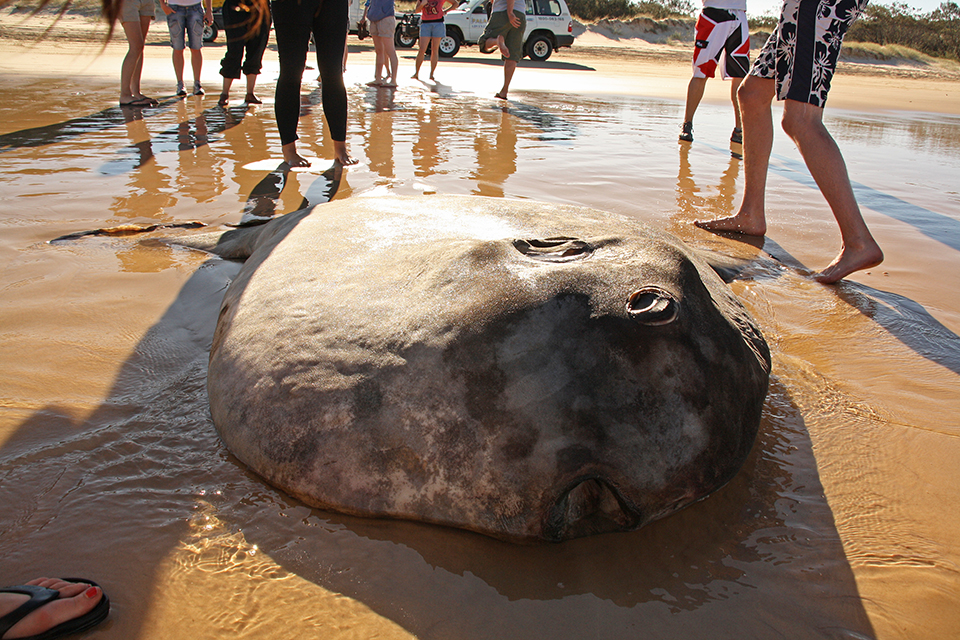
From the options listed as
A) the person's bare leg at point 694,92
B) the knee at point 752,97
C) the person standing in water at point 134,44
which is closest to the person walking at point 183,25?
the person standing in water at point 134,44

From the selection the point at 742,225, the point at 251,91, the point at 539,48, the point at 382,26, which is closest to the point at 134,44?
the point at 251,91

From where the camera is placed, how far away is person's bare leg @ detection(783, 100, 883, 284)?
3.09 m

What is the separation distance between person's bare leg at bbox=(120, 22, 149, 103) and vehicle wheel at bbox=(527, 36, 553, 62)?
46.1 ft

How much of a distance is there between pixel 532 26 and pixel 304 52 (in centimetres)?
1585

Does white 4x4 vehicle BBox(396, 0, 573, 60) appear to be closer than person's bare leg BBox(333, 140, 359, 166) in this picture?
No

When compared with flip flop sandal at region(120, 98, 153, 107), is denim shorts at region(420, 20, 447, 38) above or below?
above

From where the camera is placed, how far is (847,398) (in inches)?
84.2

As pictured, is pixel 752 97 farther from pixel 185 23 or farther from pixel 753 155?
pixel 185 23

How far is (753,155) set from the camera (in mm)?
3844

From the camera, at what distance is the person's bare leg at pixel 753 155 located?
3.71 m

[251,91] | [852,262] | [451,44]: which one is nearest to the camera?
[852,262]

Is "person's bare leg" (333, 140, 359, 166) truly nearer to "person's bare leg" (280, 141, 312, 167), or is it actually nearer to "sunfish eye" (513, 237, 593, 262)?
"person's bare leg" (280, 141, 312, 167)

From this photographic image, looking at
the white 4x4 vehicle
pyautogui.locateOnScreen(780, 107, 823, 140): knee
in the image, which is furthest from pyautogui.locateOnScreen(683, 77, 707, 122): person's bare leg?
the white 4x4 vehicle

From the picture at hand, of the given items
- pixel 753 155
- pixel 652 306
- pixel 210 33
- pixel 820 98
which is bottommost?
pixel 652 306
